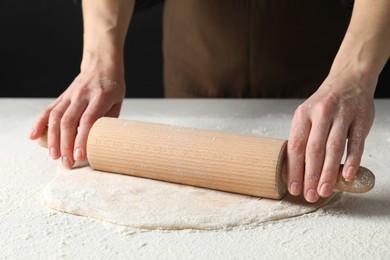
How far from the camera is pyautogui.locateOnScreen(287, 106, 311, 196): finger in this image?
1.20 metres

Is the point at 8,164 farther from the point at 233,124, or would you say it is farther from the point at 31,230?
the point at 233,124

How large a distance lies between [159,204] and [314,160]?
269mm

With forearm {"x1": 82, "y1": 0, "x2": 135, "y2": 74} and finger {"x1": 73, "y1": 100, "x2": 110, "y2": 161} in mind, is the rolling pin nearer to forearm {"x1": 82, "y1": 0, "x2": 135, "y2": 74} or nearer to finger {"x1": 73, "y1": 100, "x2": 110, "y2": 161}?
finger {"x1": 73, "y1": 100, "x2": 110, "y2": 161}

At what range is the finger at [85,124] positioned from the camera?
1386 millimetres

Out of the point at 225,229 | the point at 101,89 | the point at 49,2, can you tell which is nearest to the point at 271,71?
the point at 101,89

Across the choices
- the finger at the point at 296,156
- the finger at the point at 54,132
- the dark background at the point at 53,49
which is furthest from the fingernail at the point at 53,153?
the dark background at the point at 53,49

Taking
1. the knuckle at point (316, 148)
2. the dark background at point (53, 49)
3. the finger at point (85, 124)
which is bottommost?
the dark background at point (53, 49)

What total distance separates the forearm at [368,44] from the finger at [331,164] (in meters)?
0.18

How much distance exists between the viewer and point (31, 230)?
1.15 m

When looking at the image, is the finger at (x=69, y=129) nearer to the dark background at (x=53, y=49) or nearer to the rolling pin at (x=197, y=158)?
the rolling pin at (x=197, y=158)

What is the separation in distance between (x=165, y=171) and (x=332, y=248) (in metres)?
0.34

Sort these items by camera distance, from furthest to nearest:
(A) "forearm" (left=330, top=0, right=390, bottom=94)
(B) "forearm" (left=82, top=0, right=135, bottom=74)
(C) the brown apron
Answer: (C) the brown apron
(B) "forearm" (left=82, top=0, right=135, bottom=74)
(A) "forearm" (left=330, top=0, right=390, bottom=94)

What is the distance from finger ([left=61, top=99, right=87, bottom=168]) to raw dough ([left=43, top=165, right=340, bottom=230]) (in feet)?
0.23

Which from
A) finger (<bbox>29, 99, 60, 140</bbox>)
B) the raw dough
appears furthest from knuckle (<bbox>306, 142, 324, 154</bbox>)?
finger (<bbox>29, 99, 60, 140</bbox>)
